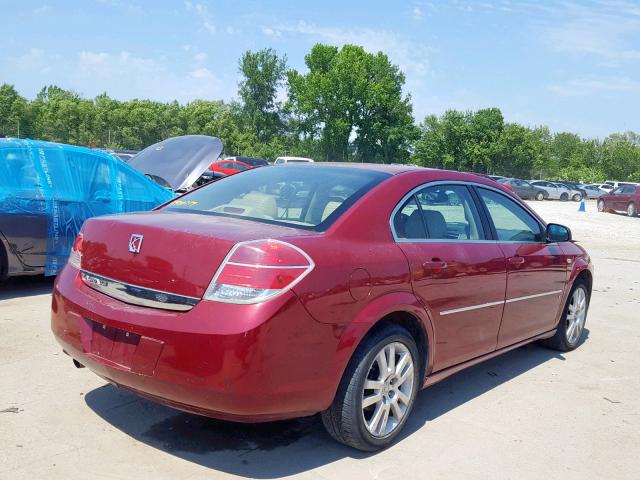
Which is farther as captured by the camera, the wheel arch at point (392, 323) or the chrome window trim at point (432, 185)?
the chrome window trim at point (432, 185)

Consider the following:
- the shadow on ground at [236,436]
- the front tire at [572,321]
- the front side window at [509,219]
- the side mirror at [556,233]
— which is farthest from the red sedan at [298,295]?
the front tire at [572,321]

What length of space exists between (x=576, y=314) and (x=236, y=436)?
147 inches

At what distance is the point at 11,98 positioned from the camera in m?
61.7

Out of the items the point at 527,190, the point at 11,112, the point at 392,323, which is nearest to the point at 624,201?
the point at 527,190

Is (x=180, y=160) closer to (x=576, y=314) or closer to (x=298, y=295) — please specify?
(x=576, y=314)

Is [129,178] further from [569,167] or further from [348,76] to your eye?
[569,167]

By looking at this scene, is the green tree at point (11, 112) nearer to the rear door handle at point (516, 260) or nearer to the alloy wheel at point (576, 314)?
the alloy wheel at point (576, 314)

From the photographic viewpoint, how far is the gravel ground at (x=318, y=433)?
3.20 meters

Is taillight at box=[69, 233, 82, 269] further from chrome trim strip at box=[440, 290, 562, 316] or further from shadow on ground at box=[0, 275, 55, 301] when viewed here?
shadow on ground at box=[0, 275, 55, 301]

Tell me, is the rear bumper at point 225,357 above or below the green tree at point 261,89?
below

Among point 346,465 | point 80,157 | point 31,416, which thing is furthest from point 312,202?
point 80,157

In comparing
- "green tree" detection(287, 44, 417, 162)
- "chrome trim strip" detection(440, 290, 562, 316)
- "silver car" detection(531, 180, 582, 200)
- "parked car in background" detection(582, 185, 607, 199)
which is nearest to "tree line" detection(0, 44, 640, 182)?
"green tree" detection(287, 44, 417, 162)

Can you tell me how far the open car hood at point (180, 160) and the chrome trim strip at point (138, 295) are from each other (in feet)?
17.3

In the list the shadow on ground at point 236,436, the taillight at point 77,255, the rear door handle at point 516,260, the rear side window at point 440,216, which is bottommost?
the shadow on ground at point 236,436
